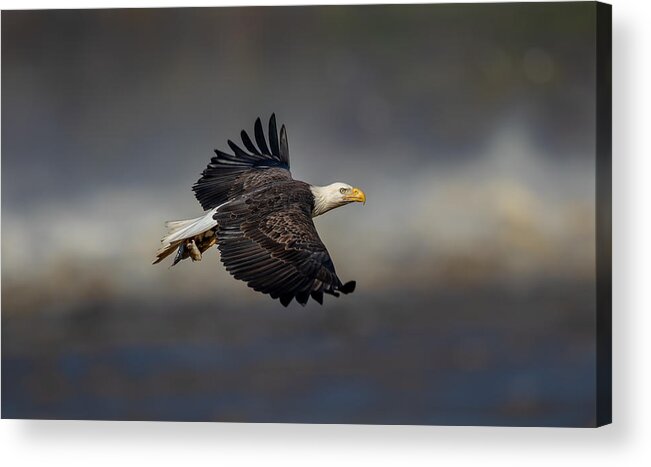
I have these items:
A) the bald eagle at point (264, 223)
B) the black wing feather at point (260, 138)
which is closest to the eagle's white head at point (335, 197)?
the bald eagle at point (264, 223)

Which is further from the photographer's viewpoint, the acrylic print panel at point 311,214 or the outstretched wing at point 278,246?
the acrylic print panel at point 311,214

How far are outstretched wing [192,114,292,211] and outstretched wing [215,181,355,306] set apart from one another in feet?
0.19

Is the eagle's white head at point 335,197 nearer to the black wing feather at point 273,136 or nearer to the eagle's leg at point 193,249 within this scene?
the black wing feather at point 273,136

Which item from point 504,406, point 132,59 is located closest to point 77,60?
point 132,59

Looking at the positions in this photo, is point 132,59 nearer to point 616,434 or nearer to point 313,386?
point 313,386

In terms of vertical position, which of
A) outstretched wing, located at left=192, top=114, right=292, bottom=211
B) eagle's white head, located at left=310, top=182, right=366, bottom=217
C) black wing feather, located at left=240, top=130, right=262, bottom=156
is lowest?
eagle's white head, located at left=310, top=182, right=366, bottom=217

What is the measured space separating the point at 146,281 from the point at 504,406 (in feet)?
6.07

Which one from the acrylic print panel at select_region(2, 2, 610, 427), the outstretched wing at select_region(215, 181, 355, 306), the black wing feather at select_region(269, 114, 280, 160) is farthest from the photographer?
the black wing feather at select_region(269, 114, 280, 160)

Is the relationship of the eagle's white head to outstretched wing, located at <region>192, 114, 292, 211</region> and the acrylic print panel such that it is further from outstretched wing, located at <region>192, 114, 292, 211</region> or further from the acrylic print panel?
outstretched wing, located at <region>192, 114, 292, 211</region>

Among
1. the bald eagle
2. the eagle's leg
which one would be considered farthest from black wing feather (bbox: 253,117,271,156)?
the eagle's leg

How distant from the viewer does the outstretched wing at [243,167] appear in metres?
7.76

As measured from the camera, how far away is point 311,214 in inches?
302

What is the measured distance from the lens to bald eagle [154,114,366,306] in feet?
24.3

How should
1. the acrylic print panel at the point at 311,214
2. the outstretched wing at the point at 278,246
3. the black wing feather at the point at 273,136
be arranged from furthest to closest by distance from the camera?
the black wing feather at the point at 273,136 → the acrylic print panel at the point at 311,214 → the outstretched wing at the point at 278,246
